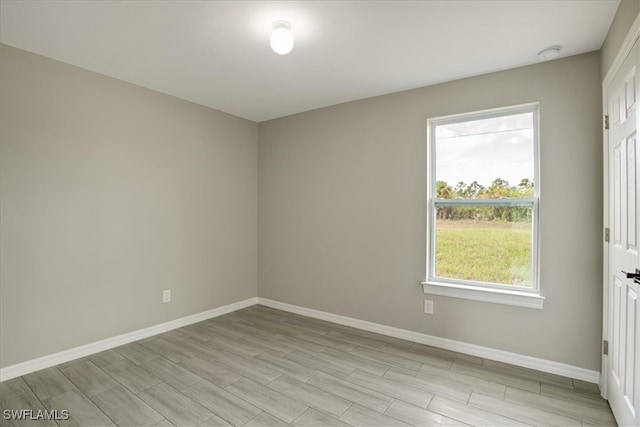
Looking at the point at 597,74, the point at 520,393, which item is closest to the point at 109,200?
the point at 520,393

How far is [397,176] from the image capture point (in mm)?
3293

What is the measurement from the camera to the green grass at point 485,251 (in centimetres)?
274

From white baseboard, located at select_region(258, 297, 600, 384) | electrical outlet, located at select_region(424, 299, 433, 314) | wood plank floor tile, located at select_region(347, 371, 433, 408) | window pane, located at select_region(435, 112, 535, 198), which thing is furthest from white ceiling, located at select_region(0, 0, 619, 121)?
wood plank floor tile, located at select_region(347, 371, 433, 408)

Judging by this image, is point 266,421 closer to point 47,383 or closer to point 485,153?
point 47,383

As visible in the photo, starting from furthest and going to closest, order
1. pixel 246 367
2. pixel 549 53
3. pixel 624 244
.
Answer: pixel 246 367 → pixel 549 53 → pixel 624 244

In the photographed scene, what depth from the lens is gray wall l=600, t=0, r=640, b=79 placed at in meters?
1.68

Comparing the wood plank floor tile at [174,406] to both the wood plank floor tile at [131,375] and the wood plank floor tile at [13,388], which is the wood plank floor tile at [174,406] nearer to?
the wood plank floor tile at [131,375]

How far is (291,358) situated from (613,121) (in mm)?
2916

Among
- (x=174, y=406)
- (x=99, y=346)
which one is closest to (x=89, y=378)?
(x=99, y=346)

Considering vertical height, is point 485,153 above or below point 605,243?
above

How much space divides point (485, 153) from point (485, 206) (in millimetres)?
479

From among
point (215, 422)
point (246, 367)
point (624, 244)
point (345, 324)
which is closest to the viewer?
point (624, 244)

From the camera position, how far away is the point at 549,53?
2.42 meters

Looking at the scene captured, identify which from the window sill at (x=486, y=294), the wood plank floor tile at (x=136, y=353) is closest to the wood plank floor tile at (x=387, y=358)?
the window sill at (x=486, y=294)
